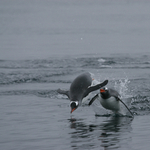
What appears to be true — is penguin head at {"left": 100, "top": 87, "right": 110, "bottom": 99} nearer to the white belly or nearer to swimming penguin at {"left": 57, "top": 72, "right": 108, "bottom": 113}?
the white belly

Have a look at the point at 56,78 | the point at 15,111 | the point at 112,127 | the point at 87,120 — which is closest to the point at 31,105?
the point at 15,111

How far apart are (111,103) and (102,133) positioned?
5.81ft

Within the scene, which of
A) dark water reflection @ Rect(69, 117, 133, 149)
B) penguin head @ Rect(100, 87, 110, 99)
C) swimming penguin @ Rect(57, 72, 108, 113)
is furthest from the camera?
swimming penguin @ Rect(57, 72, 108, 113)

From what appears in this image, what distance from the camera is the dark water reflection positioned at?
7234 millimetres

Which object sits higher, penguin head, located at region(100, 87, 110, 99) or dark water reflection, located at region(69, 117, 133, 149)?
penguin head, located at region(100, 87, 110, 99)

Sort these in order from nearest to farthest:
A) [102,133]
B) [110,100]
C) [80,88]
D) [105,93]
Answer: [102,133] < [105,93] < [110,100] < [80,88]

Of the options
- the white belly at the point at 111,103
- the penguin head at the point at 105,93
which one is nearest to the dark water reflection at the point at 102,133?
the white belly at the point at 111,103

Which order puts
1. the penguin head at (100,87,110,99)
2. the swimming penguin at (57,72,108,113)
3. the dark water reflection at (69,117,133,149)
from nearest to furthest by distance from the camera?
the dark water reflection at (69,117,133,149), the penguin head at (100,87,110,99), the swimming penguin at (57,72,108,113)

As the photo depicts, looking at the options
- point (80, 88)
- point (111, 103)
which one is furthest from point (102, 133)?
point (80, 88)

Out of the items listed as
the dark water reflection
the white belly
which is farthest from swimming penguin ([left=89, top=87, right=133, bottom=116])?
the dark water reflection

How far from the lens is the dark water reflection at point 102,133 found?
723 cm

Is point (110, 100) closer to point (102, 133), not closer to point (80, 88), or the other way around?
point (80, 88)

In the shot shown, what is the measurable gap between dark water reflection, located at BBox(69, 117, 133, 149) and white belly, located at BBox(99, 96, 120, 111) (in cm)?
34

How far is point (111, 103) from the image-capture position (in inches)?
380
